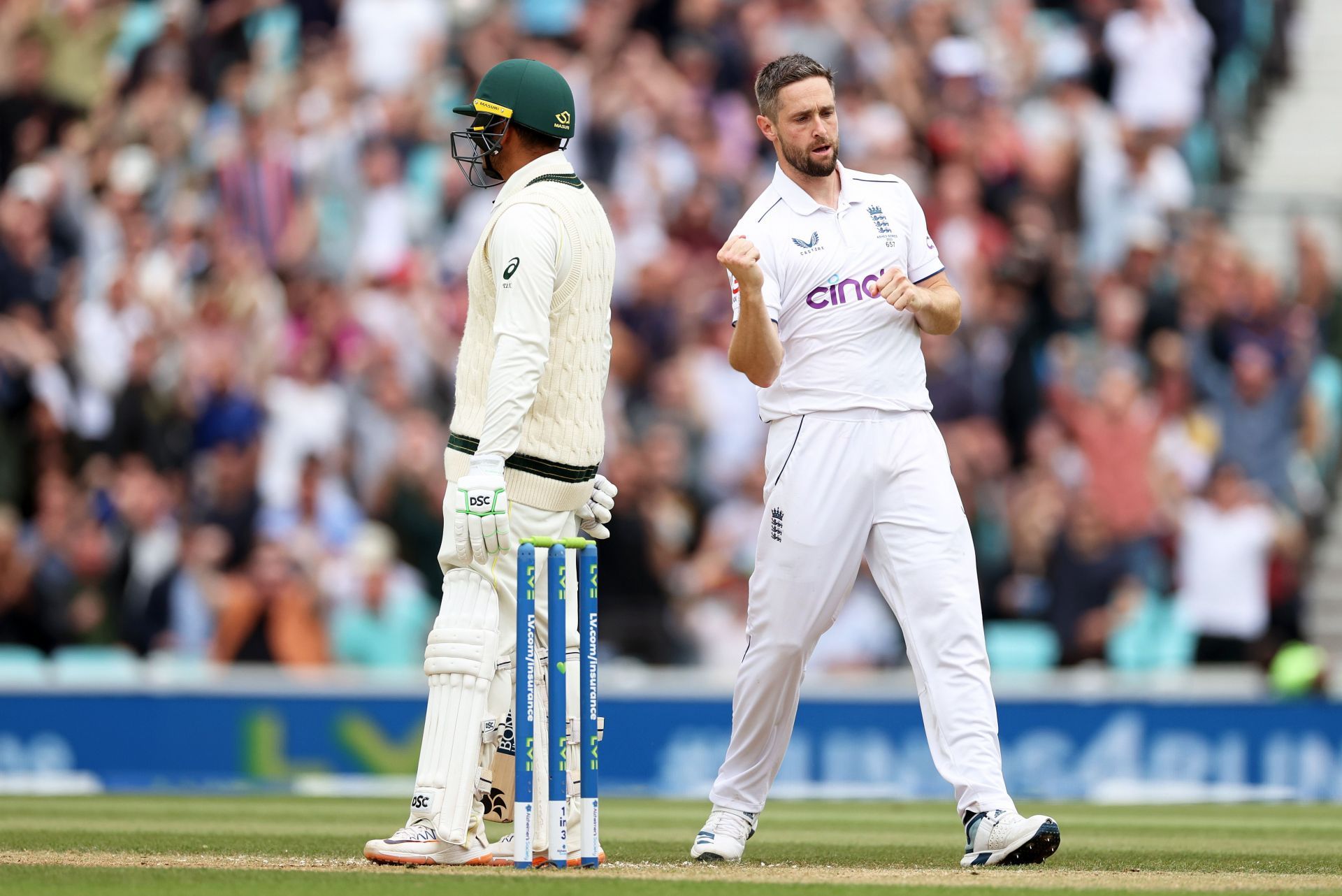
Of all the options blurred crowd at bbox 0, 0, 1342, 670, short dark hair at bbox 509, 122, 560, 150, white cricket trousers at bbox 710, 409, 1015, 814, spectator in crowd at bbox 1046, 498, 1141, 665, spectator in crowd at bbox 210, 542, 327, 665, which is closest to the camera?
short dark hair at bbox 509, 122, 560, 150

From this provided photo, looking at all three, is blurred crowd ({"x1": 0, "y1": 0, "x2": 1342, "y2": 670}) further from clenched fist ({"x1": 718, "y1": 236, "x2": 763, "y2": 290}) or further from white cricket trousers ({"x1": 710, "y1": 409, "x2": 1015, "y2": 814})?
clenched fist ({"x1": 718, "y1": 236, "x2": 763, "y2": 290})

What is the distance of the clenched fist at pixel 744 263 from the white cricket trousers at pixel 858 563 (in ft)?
1.93

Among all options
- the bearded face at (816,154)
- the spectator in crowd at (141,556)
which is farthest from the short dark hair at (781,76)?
the spectator in crowd at (141,556)

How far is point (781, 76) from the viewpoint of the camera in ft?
24.0

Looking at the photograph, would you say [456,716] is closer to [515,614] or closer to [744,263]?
[515,614]

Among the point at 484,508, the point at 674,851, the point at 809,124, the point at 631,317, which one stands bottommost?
the point at 674,851

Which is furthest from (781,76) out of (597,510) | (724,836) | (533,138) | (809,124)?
(724,836)

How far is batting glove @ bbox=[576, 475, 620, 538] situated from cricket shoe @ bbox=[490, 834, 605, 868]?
3.26 feet

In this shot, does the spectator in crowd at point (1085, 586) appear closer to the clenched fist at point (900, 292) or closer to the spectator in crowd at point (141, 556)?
the spectator in crowd at point (141, 556)

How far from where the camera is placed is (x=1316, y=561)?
49.8 feet

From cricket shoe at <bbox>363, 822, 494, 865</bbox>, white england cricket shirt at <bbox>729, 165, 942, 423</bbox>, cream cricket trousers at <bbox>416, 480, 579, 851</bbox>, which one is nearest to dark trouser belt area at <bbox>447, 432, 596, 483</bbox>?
cream cricket trousers at <bbox>416, 480, 579, 851</bbox>

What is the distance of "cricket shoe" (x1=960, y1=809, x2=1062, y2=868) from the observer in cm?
689

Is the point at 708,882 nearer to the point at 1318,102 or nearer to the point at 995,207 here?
the point at 995,207

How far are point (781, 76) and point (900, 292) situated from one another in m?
0.83
